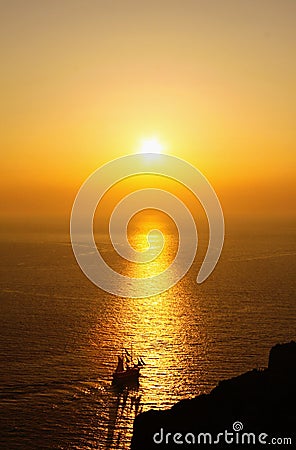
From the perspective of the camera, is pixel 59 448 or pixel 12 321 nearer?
pixel 59 448

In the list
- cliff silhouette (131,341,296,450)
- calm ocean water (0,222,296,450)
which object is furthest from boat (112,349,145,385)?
cliff silhouette (131,341,296,450)

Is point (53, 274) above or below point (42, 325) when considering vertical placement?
above

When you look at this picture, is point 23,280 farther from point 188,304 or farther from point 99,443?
point 99,443

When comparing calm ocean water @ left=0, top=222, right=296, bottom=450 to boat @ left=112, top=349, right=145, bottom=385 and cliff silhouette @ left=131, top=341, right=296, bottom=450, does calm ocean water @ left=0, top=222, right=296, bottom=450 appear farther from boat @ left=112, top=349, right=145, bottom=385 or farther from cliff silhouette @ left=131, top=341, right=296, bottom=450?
cliff silhouette @ left=131, top=341, right=296, bottom=450

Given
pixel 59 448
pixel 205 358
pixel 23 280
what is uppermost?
pixel 23 280

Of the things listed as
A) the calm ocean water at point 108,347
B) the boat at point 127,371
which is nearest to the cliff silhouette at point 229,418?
the calm ocean water at point 108,347

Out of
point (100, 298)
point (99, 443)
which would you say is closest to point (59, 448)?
point (99, 443)

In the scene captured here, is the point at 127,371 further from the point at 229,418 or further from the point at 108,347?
the point at 229,418
